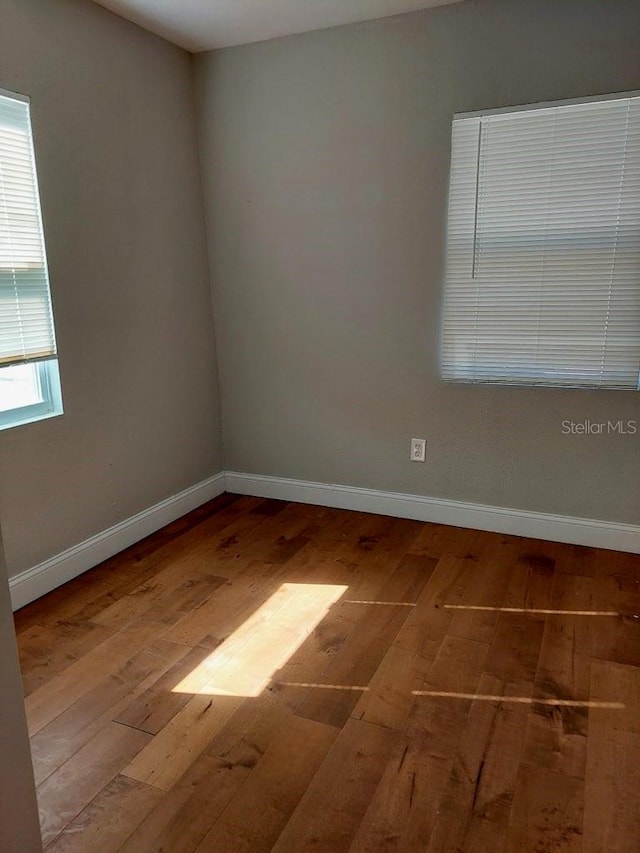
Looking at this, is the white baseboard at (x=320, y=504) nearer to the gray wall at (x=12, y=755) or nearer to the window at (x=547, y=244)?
the window at (x=547, y=244)

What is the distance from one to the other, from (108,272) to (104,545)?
4.23 feet

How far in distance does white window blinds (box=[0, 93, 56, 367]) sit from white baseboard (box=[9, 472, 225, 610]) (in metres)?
0.89

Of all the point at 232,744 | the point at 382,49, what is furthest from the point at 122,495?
the point at 382,49

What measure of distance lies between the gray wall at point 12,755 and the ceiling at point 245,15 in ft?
8.51

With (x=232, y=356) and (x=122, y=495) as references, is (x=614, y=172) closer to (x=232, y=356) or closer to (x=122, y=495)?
(x=232, y=356)

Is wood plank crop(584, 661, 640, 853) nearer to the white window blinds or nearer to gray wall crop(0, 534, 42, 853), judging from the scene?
gray wall crop(0, 534, 42, 853)

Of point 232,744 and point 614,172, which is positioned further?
point 614,172

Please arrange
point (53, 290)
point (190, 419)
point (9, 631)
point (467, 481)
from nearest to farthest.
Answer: point (9, 631)
point (53, 290)
point (467, 481)
point (190, 419)

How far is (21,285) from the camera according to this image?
247 cm

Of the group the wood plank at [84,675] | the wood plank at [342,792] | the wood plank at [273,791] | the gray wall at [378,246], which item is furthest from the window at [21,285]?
the wood plank at [342,792]

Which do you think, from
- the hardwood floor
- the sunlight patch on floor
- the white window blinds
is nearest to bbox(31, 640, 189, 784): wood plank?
the hardwood floor

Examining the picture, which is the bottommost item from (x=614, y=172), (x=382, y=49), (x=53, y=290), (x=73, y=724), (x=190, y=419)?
(x=73, y=724)

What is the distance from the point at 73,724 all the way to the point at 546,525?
2261 mm

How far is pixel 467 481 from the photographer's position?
323 centimetres
